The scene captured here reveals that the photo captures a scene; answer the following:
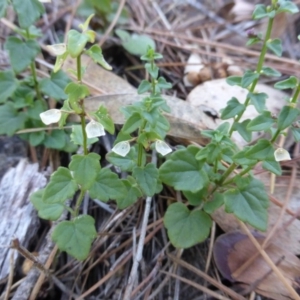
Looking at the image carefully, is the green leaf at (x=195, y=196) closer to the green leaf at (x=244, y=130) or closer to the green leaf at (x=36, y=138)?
the green leaf at (x=244, y=130)

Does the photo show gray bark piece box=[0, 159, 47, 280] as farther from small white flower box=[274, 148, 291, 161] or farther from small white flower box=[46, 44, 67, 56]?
small white flower box=[274, 148, 291, 161]

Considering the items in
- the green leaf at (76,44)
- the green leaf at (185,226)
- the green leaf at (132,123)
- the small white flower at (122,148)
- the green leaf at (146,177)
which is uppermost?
the green leaf at (76,44)

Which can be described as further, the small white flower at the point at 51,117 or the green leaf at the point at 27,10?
the green leaf at the point at 27,10

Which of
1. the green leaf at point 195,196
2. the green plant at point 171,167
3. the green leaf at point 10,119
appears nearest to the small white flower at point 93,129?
the green plant at point 171,167

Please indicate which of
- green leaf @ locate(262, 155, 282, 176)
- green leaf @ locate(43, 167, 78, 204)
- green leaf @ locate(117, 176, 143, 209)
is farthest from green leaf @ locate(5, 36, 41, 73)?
green leaf @ locate(262, 155, 282, 176)

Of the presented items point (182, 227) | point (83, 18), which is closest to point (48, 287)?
point (182, 227)

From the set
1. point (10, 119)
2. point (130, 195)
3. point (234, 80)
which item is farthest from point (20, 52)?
point (234, 80)

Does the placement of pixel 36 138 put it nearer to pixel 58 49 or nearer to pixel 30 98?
pixel 30 98
